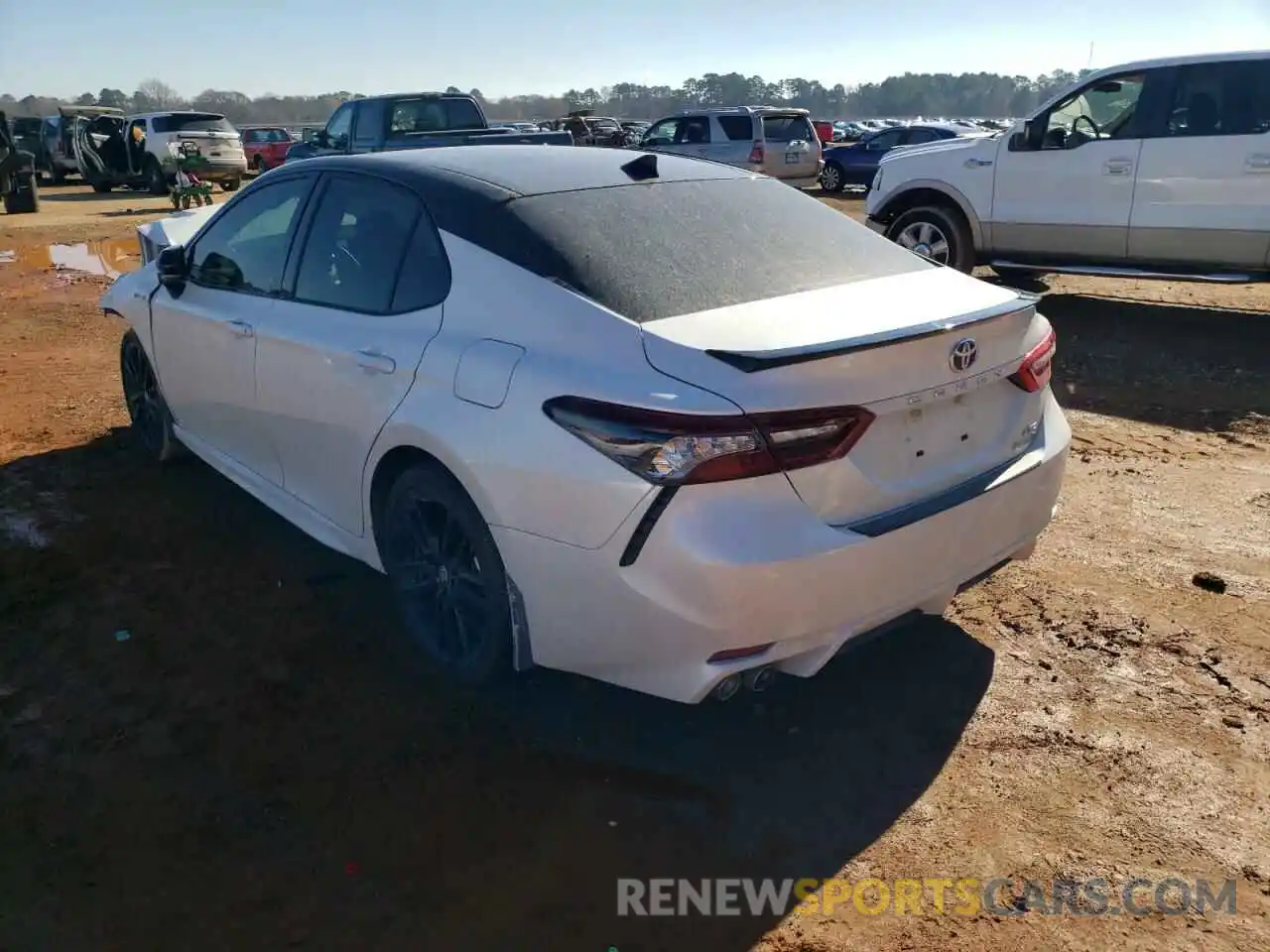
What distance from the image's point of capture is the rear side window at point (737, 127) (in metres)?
19.6

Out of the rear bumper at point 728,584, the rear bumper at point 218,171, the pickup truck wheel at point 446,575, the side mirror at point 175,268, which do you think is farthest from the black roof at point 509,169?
the rear bumper at point 218,171

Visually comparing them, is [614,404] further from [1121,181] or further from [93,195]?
[93,195]

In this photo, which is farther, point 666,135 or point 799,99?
point 799,99

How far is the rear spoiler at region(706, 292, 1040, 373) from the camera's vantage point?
2.63 m

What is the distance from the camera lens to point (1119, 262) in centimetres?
853

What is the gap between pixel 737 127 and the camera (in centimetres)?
1973

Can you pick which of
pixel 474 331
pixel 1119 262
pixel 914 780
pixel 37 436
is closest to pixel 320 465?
pixel 474 331

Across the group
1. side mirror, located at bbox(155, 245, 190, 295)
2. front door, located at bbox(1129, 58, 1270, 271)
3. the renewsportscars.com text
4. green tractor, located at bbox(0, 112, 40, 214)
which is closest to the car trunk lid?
the renewsportscars.com text

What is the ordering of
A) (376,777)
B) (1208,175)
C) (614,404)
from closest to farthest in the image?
(614,404)
(376,777)
(1208,175)

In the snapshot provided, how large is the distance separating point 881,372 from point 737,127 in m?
18.2

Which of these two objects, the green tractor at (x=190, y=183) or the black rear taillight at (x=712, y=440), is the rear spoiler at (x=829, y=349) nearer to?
the black rear taillight at (x=712, y=440)

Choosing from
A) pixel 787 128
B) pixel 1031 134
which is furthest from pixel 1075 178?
pixel 787 128

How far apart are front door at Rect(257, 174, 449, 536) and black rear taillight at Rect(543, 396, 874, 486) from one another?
89cm

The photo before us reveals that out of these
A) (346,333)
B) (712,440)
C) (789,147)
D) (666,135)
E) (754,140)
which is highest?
(666,135)
